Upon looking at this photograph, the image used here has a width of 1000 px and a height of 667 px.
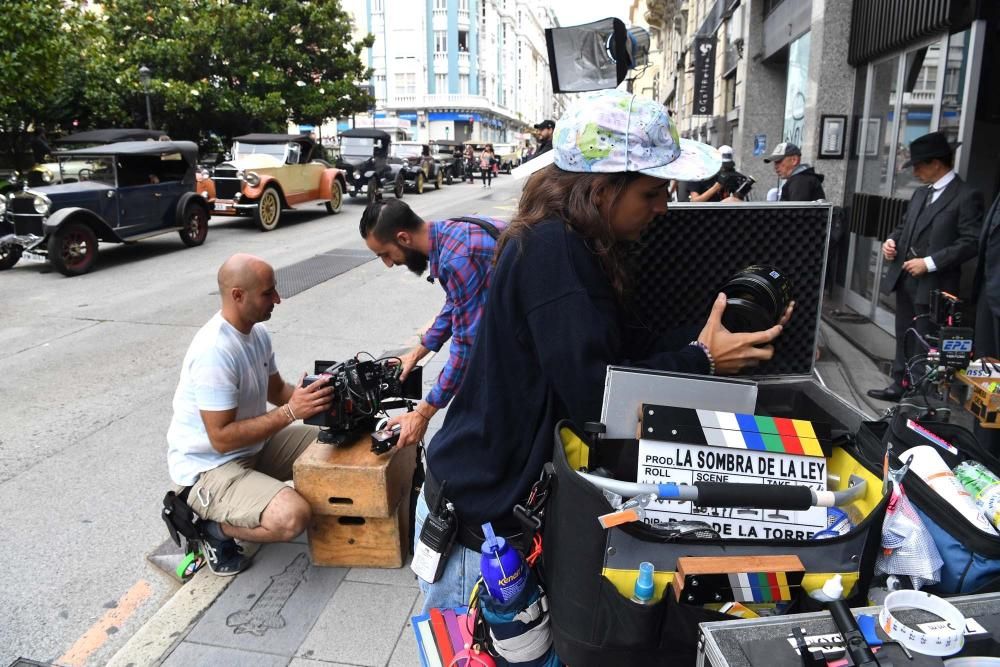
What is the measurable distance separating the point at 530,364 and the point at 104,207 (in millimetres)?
11990

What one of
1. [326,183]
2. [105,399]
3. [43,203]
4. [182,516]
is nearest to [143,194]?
[43,203]

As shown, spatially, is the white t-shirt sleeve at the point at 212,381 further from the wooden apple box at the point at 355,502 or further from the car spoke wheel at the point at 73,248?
the car spoke wheel at the point at 73,248

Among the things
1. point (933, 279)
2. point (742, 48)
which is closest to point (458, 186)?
point (742, 48)

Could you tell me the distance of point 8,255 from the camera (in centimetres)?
1073

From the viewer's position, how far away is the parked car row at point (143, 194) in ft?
34.4

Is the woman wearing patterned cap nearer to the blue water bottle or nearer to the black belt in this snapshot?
the black belt

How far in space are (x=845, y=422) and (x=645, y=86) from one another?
187 feet

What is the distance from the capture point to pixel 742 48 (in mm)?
14602

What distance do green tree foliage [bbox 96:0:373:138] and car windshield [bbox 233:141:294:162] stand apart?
850cm

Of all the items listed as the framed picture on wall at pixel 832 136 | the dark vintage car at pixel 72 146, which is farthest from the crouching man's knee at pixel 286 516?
the dark vintage car at pixel 72 146

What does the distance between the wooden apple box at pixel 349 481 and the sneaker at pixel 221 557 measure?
475mm

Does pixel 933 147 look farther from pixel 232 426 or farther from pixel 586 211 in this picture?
pixel 232 426

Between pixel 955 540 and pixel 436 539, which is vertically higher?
pixel 955 540

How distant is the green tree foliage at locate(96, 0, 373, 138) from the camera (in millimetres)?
24344
